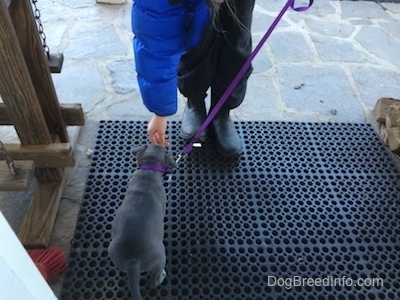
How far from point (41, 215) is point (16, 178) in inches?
9.8

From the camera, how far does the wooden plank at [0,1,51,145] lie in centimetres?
96

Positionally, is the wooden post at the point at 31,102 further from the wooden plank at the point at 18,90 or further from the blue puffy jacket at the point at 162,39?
the blue puffy jacket at the point at 162,39

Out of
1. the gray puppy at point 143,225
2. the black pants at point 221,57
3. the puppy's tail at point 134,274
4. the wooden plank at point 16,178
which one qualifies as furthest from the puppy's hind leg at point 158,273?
the black pants at point 221,57

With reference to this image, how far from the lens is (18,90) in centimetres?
106

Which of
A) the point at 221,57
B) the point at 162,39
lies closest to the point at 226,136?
the point at 221,57

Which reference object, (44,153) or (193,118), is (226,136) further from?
(44,153)

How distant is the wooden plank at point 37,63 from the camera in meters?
1.05

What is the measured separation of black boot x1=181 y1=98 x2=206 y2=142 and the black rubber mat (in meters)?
0.05

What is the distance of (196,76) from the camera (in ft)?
4.38

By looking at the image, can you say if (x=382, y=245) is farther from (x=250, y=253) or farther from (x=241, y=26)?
(x=241, y=26)

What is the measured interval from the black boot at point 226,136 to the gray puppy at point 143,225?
1.21 ft

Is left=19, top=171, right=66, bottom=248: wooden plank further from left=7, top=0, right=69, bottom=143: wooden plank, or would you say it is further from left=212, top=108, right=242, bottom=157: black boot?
left=212, top=108, right=242, bottom=157: black boot

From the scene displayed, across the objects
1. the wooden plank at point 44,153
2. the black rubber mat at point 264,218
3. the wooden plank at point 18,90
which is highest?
the wooden plank at point 18,90

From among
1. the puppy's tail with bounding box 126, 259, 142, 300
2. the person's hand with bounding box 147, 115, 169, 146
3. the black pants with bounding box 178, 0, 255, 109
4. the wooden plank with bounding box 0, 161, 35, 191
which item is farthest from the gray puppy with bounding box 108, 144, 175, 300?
the black pants with bounding box 178, 0, 255, 109
